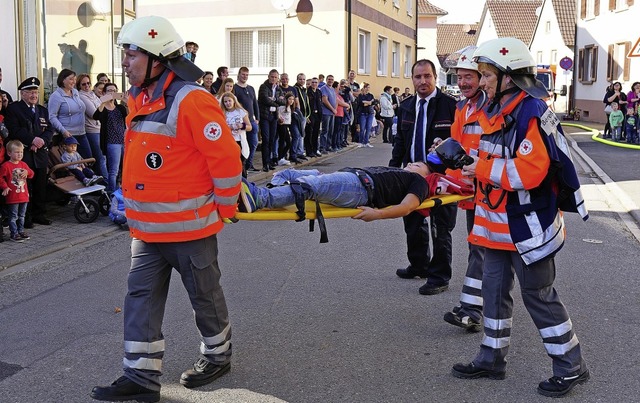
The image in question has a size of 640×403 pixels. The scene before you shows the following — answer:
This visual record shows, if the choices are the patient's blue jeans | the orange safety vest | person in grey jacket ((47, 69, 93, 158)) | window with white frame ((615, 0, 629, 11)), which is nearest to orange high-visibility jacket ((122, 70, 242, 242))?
the patient's blue jeans

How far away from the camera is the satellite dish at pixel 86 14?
13.1 m

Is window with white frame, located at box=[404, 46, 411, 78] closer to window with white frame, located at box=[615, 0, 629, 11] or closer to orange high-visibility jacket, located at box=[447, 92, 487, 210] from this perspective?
window with white frame, located at box=[615, 0, 629, 11]

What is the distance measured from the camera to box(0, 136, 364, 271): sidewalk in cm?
827

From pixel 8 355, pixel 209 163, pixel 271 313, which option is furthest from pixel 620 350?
pixel 8 355

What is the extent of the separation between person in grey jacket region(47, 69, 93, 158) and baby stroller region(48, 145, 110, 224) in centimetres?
36

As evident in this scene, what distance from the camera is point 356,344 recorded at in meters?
5.39

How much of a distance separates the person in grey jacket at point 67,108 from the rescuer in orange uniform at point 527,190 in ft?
25.5

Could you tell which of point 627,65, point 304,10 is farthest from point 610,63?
point 304,10

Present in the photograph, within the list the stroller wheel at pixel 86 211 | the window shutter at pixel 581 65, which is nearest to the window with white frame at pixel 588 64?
the window shutter at pixel 581 65

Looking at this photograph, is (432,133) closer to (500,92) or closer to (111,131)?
(500,92)

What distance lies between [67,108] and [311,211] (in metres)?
6.96

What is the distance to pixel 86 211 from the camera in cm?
1030

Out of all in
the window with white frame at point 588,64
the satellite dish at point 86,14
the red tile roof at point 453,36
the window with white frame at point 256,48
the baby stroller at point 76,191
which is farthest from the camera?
the red tile roof at point 453,36

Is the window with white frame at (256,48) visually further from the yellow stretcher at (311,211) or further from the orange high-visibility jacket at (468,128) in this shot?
the yellow stretcher at (311,211)
